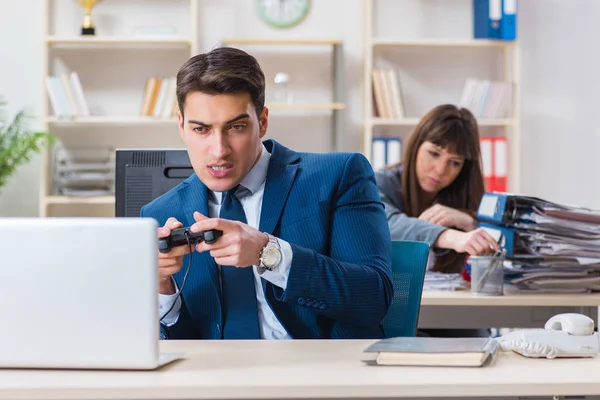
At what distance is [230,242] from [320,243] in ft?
1.22

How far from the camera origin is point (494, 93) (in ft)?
15.3

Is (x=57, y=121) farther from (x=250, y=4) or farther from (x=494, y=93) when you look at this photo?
(x=494, y=93)

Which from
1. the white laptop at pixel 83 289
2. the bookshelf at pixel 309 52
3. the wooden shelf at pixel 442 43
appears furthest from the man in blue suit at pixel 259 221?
the wooden shelf at pixel 442 43

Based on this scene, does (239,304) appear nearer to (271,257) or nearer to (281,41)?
(271,257)

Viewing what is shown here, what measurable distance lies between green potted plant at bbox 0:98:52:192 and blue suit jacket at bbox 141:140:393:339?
8.58 feet

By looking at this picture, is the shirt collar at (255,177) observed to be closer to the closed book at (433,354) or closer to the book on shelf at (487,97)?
the closed book at (433,354)

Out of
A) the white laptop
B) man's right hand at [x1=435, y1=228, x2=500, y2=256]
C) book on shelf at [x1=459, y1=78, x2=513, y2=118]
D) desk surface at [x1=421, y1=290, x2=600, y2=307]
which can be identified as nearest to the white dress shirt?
the white laptop

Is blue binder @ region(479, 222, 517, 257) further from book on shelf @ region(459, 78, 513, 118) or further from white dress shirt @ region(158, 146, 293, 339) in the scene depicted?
book on shelf @ region(459, 78, 513, 118)

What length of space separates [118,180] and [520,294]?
1.19 metres

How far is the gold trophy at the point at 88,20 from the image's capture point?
178 inches

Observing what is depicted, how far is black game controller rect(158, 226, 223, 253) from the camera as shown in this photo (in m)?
1.38

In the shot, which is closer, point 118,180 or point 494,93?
point 118,180

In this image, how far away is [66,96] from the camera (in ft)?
14.7

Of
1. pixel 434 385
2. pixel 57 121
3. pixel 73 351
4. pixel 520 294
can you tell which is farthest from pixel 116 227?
pixel 57 121
